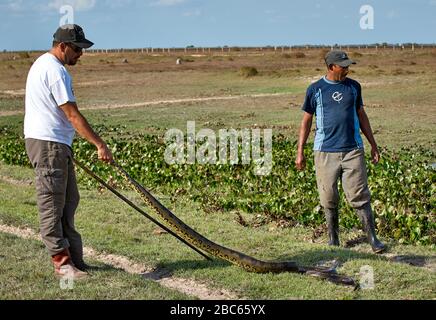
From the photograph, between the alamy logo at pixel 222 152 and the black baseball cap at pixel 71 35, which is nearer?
the black baseball cap at pixel 71 35

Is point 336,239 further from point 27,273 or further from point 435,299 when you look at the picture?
point 27,273

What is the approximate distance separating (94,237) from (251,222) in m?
2.21

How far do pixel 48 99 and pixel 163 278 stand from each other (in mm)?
2070

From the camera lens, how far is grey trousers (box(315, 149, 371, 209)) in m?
7.84

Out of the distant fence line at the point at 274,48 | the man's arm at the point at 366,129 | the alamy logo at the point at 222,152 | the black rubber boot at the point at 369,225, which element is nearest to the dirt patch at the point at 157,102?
the alamy logo at the point at 222,152

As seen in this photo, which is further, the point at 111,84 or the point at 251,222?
the point at 111,84

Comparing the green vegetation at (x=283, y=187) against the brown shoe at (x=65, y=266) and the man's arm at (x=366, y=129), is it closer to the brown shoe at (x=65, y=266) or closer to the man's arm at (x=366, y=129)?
the man's arm at (x=366, y=129)

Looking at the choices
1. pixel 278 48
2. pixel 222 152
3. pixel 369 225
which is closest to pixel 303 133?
pixel 369 225

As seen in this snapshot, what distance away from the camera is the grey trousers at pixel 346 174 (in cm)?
784

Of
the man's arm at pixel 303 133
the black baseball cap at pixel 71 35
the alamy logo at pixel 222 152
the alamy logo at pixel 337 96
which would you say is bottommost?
the alamy logo at pixel 222 152

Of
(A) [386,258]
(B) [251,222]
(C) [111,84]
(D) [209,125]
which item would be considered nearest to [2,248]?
(B) [251,222]

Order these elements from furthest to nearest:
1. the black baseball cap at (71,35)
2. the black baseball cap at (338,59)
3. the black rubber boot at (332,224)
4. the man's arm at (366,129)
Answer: the black rubber boot at (332,224) < the man's arm at (366,129) < the black baseball cap at (338,59) < the black baseball cap at (71,35)

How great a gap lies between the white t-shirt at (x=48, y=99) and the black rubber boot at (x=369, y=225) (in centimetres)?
333

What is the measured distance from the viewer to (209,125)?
2166 cm
